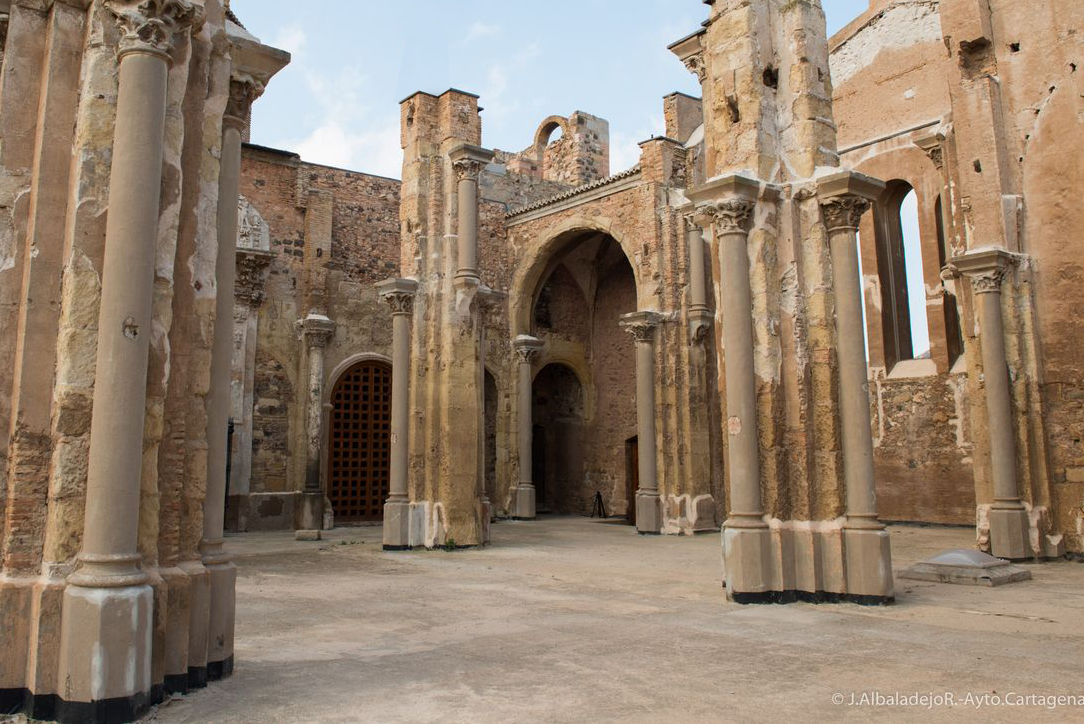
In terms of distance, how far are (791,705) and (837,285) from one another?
13.9ft

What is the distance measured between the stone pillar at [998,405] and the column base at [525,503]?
10.8 m

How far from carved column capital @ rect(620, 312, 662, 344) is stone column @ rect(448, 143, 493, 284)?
4397mm

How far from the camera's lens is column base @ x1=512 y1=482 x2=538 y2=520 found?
1881 cm

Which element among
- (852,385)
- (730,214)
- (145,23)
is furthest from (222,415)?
(852,385)

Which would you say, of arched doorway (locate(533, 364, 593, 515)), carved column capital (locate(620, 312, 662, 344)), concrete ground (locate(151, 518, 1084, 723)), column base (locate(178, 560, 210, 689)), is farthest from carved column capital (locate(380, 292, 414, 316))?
arched doorway (locate(533, 364, 593, 515))

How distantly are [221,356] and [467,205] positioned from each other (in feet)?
26.7

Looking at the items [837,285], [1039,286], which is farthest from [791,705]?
[1039,286]

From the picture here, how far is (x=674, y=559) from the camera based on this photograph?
10289 millimetres

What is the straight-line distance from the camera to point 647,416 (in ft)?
52.0

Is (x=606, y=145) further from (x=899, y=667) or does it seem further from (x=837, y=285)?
(x=899, y=667)

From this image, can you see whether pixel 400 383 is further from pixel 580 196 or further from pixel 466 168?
pixel 580 196

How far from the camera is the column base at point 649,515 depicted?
603 inches

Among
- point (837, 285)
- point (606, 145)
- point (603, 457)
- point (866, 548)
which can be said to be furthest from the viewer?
point (606, 145)

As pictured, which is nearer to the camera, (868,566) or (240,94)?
(240,94)
